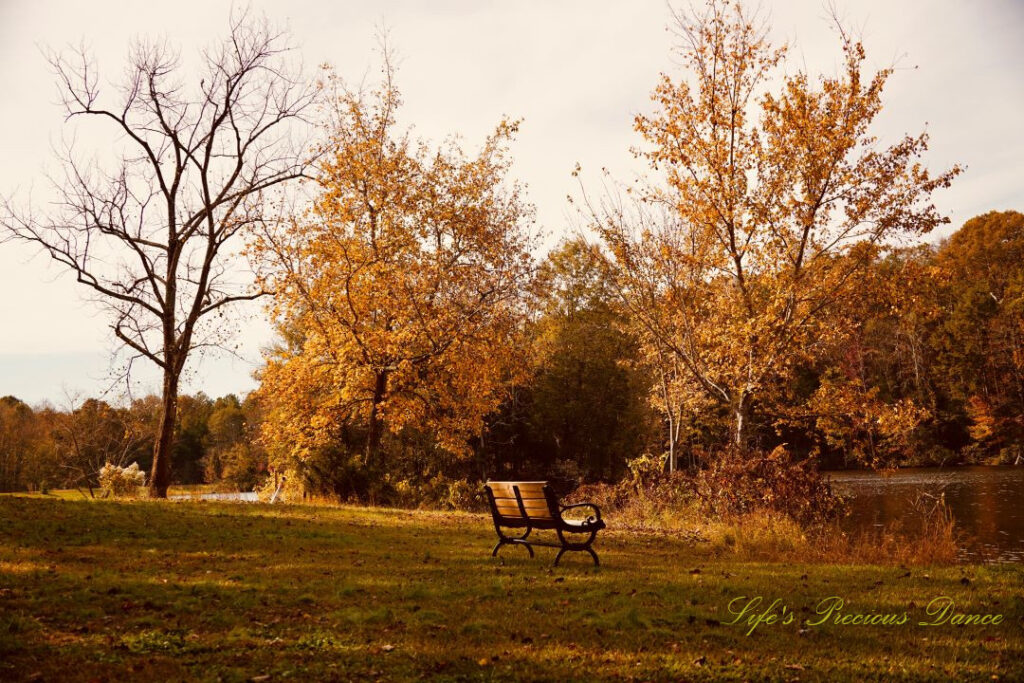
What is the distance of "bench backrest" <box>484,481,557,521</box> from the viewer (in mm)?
8758

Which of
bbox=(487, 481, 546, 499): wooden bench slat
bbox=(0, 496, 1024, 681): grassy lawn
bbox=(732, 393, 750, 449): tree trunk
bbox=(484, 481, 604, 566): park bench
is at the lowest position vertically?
bbox=(0, 496, 1024, 681): grassy lawn

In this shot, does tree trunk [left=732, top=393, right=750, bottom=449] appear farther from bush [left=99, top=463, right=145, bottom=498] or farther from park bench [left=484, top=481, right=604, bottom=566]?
bush [left=99, top=463, right=145, bottom=498]

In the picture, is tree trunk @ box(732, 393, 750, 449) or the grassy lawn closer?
the grassy lawn

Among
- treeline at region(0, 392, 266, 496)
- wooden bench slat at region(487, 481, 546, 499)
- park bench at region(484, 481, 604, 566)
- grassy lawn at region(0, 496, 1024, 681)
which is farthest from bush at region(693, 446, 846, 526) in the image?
A: treeline at region(0, 392, 266, 496)

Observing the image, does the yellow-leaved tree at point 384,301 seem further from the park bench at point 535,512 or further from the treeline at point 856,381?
the park bench at point 535,512

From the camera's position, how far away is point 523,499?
9.00 metres

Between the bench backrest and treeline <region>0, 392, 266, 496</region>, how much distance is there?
15076 millimetres

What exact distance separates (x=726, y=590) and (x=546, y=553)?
2959 millimetres

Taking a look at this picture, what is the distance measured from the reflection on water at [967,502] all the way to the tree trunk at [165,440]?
Answer: 1646cm

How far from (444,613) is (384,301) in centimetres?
1460

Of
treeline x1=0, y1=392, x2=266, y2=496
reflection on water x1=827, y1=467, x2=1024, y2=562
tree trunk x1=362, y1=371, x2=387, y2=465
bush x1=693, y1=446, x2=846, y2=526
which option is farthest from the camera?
treeline x1=0, y1=392, x2=266, y2=496

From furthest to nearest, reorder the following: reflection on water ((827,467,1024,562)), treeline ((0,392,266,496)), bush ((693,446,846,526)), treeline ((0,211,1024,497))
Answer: treeline ((0,392,266,496)), treeline ((0,211,1024,497)), reflection on water ((827,467,1024,562)), bush ((693,446,846,526))

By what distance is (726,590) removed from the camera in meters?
7.49

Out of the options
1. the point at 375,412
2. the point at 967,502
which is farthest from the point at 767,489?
the point at 967,502
